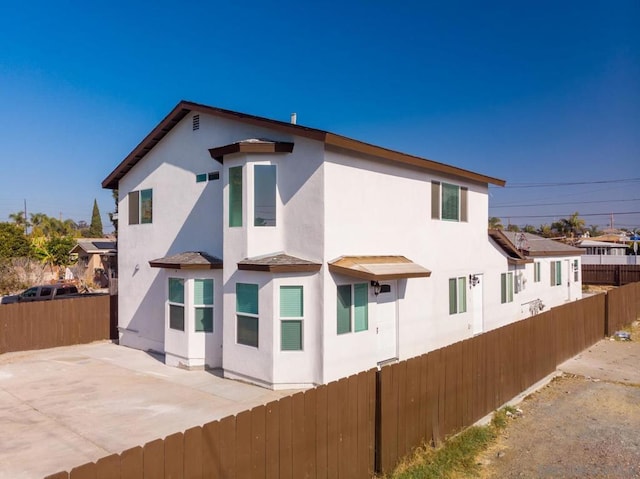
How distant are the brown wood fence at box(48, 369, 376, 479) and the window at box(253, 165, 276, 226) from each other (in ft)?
17.3

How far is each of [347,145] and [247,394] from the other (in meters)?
5.81

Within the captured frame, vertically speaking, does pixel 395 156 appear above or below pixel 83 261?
above

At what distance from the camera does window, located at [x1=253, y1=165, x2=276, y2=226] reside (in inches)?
407

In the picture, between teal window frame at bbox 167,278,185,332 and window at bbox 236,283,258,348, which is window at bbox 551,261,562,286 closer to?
window at bbox 236,283,258,348

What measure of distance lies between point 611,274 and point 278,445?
3477 cm

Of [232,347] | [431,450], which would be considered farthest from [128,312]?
[431,450]

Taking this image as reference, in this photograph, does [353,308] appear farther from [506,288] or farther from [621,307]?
[621,307]

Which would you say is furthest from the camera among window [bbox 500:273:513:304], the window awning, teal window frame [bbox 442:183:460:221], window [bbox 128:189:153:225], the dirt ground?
window [bbox 500:273:513:304]

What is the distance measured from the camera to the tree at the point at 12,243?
3208 cm

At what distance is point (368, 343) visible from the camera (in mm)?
10547

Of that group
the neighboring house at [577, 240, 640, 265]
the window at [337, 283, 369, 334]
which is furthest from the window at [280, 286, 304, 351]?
the neighboring house at [577, 240, 640, 265]

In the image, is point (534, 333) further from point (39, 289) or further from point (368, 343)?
point (39, 289)

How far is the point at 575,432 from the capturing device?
769 cm

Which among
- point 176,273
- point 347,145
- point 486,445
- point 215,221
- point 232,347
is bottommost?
point 486,445
